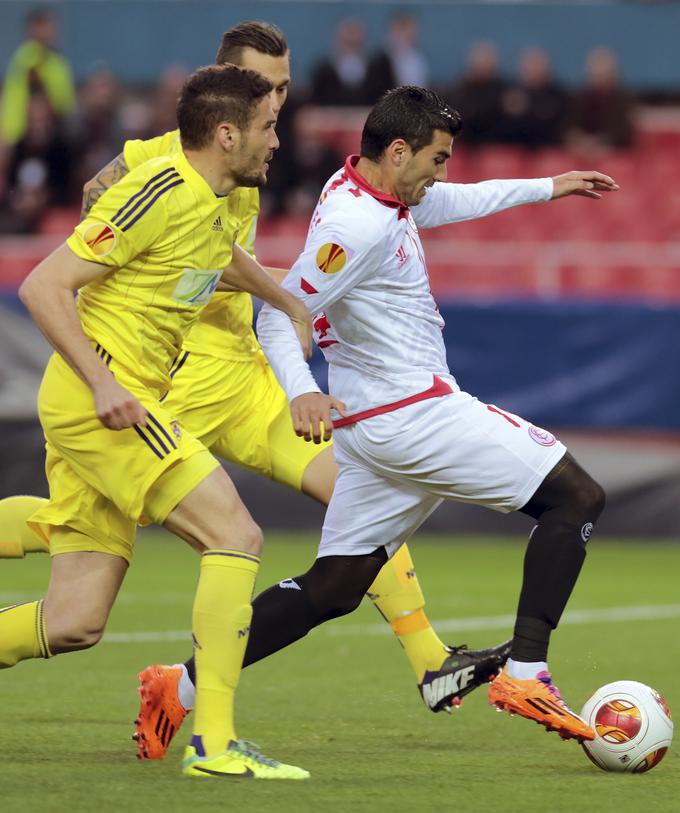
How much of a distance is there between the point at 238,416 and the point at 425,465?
1.12 meters

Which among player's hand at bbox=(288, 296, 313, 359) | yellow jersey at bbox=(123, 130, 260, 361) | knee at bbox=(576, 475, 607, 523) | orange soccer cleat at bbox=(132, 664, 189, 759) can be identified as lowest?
orange soccer cleat at bbox=(132, 664, 189, 759)

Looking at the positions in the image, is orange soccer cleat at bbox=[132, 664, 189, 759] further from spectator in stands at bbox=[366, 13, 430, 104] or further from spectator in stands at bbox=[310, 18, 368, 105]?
spectator in stands at bbox=[310, 18, 368, 105]

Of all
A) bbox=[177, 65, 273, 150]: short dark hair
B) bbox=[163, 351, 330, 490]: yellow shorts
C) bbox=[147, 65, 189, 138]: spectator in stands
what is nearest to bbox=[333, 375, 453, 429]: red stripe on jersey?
bbox=[163, 351, 330, 490]: yellow shorts

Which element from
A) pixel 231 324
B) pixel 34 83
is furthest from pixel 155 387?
pixel 34 83

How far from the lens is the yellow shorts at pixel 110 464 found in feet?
16.3

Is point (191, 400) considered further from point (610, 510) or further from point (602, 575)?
point (610, 510)

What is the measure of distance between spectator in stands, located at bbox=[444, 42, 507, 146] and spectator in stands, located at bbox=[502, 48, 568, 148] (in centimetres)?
12

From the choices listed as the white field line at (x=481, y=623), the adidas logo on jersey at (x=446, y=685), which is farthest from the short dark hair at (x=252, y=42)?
the white field line at (x=481, y=623)

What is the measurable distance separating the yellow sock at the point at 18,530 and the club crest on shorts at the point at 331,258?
1404 millimetres

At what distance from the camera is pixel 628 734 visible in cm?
515

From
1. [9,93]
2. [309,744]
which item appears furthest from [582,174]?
[9,93]

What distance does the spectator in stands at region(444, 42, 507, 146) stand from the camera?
17672mm

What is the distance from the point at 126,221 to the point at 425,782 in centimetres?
184

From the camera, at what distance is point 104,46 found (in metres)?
21.7
